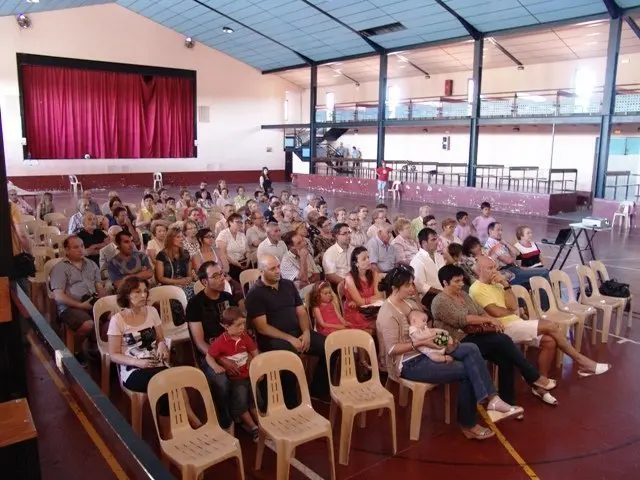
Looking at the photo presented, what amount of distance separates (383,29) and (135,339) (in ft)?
54.4

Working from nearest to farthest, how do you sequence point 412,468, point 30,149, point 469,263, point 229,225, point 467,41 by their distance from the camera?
point 412,468 < point 469,263 < point 229,225 < point 467,41 < point 30,149

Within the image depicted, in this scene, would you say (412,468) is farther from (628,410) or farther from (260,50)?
(260,50)

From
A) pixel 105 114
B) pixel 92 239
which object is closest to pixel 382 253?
pixel 92 239

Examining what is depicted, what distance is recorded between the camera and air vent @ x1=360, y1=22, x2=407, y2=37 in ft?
57.0

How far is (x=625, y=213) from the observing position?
13.3 metres

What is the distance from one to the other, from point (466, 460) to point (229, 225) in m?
4.31

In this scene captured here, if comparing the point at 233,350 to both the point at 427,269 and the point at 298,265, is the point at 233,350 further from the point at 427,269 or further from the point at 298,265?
the point at 427,269

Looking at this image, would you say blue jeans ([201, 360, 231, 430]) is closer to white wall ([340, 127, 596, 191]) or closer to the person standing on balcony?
the person standing on balcony

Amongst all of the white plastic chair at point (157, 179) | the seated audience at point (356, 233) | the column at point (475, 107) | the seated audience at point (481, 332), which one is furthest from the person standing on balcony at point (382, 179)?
the seated audience at point (481, 332)

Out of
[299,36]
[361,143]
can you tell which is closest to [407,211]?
[299,36]

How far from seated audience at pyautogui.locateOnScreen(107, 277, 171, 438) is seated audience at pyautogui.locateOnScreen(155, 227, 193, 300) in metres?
1.39

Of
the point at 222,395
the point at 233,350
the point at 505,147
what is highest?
the point at 505,147

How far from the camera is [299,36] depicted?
2017cm

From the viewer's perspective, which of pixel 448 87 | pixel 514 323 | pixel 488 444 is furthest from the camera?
pixel 448 87
